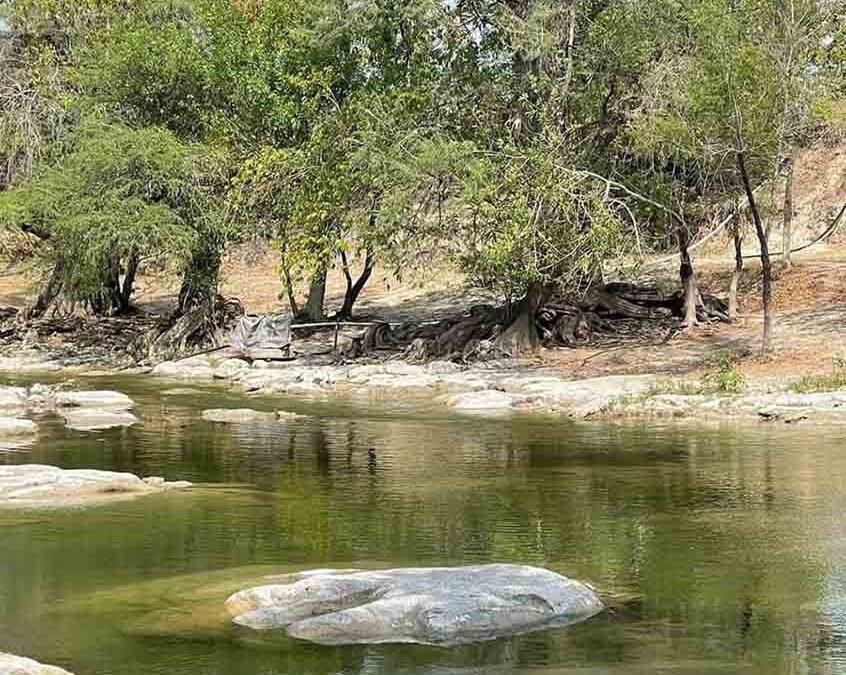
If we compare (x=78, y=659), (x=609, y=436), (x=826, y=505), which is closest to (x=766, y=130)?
(x=609, y=436)

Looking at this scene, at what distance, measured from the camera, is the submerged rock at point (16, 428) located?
19328mm

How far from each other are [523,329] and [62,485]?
55.1 feet

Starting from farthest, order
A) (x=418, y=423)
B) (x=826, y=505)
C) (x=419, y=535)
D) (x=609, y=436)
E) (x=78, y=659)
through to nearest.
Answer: (x=418, y=423) → (x=609, y=436) → (x=826, y=505) → (x=419, y=535) → (x=78, y=659)

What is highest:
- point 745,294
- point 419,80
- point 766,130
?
point 419,80

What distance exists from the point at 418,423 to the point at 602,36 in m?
11.0

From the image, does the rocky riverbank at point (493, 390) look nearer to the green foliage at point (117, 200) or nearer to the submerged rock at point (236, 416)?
the submerged rock at point (236, 416)

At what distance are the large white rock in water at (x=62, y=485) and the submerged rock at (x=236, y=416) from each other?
6830 mm

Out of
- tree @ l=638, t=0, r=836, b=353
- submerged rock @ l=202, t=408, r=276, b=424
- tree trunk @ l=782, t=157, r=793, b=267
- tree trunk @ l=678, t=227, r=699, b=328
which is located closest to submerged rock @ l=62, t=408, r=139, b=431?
submerged rock @ l=202, t=408, r=276, b=424

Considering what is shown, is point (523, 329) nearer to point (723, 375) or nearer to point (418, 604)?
point (723, 375)

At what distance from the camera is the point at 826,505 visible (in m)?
13.7

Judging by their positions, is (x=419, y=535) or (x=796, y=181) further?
(x=796, y=181)

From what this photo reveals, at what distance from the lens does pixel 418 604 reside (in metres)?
8.86

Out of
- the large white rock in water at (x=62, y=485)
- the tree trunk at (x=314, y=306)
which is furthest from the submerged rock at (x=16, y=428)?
the tree trunk at (x=314, y=306)

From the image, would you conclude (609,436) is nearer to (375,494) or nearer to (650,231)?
(375,494)
